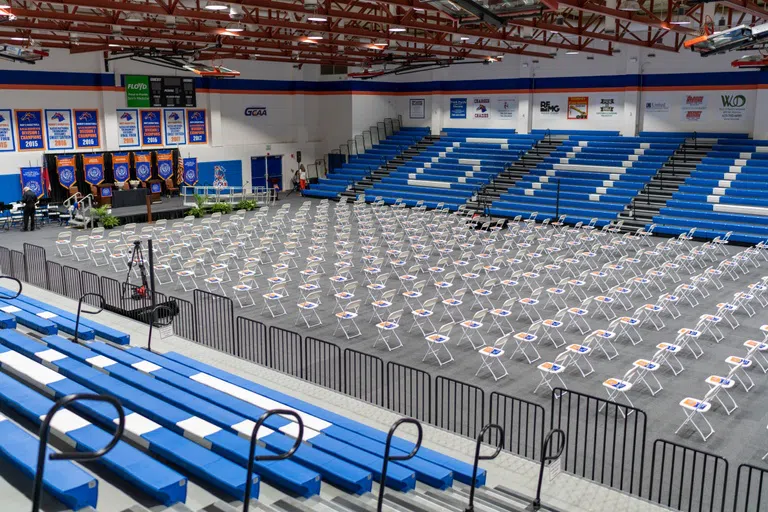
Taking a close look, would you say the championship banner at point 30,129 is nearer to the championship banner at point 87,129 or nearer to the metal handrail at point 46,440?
the championship banner at point 87,129

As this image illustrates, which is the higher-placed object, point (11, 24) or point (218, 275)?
point (11, 24)

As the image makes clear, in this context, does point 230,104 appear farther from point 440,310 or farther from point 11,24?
point 440,310

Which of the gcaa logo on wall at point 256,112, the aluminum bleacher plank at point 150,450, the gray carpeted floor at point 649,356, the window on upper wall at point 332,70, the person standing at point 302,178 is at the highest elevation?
the window on upper wall at point 332,70

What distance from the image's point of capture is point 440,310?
15898 mm

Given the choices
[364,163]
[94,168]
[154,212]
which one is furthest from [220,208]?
[364,163]

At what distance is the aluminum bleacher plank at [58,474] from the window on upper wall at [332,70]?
112ft

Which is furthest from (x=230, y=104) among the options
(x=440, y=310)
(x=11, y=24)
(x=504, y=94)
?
(x=440, y=310)

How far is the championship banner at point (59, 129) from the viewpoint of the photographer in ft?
97.0

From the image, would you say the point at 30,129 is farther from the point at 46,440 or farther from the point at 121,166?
the point at 46,440

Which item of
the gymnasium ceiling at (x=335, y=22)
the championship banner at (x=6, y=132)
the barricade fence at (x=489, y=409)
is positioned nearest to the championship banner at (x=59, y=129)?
the championship banner at (x=6, y=132)

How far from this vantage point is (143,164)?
3253 centimetres

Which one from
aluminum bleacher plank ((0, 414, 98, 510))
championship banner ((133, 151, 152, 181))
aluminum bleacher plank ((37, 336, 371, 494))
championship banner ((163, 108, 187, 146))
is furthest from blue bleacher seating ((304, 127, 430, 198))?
aluminum bleacher plank ((0, 414, 98, 510))

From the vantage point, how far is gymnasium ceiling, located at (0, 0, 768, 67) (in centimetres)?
1470

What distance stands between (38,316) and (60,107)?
2010cm
